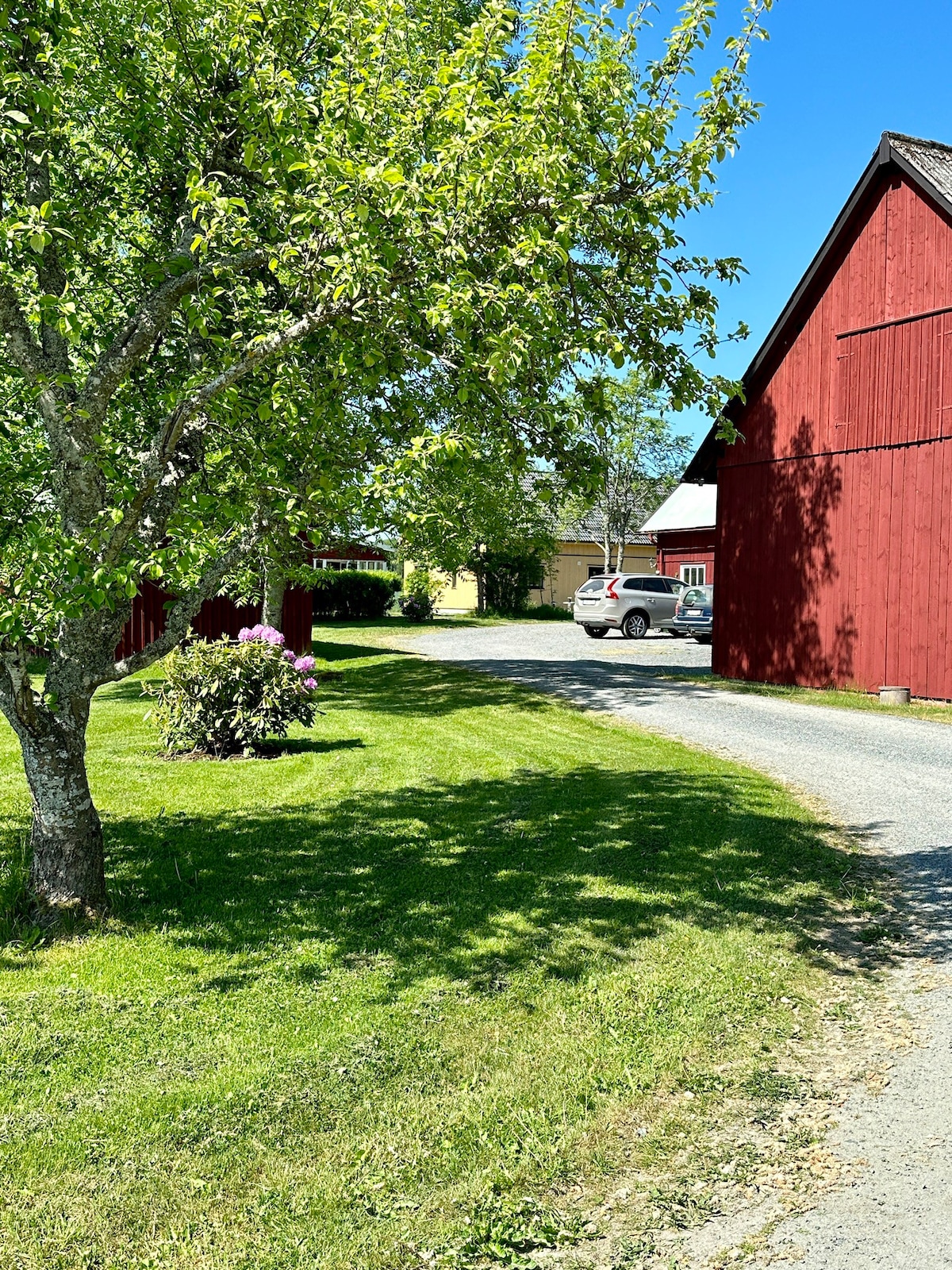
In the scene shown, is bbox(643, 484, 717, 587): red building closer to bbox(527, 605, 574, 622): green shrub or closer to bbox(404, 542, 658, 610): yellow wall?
bbox(527, 605, 574, 622): green shrub

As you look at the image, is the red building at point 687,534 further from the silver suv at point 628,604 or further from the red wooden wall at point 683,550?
the silver suv at point 628,604

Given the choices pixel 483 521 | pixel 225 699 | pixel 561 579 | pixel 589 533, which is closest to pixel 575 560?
pixel 561 579

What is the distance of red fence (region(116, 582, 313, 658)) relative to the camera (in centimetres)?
2045

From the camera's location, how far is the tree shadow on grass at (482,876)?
593cm

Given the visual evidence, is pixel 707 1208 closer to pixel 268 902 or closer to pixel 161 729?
pixel 268 902

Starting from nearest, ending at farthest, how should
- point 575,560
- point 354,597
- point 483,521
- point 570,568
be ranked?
1. point 483,521
2. point 354,597
3. point 570,568
4. point 575,560

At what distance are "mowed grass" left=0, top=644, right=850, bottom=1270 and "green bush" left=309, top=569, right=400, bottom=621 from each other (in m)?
32.1

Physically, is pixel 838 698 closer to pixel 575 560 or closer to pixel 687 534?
pixel 687 534

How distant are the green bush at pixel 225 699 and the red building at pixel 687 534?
2680 centimetres

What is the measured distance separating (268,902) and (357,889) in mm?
597

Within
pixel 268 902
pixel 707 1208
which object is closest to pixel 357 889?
pixel 268 902

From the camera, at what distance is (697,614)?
105ft

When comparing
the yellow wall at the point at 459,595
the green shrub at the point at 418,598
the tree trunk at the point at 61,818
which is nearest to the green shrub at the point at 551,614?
the yellow wall at the point at 459,595

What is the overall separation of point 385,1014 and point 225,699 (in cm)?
724
